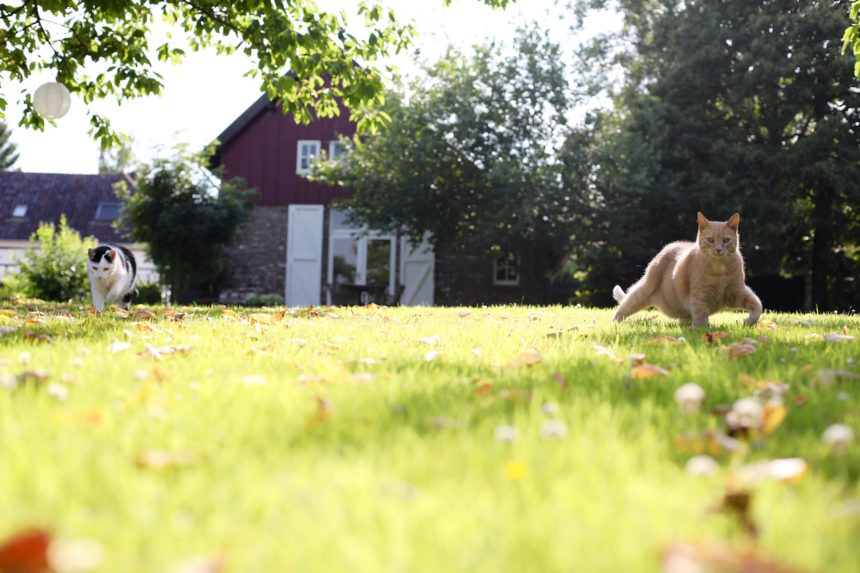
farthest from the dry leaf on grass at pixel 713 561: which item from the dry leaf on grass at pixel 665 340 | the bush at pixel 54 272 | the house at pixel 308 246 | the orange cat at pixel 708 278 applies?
the house at pixel 308 246

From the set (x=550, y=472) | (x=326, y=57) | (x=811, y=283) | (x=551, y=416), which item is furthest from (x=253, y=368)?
(x=811, y=283)

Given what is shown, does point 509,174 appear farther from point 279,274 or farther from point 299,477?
point 299,477

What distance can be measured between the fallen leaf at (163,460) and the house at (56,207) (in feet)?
113

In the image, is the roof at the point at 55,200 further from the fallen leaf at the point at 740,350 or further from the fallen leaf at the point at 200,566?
the fallen leaf at the point at 200,566

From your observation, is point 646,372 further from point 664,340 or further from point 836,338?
point 836,338

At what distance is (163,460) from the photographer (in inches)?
66.5

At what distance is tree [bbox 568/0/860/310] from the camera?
18.2m

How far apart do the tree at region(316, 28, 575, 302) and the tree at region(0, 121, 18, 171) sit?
39161 millimetres

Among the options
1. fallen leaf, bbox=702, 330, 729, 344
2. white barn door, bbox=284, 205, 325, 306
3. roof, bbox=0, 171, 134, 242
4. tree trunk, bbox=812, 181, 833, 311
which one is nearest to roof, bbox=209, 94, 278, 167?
white barn door, bbox=284, 205, 325, 306

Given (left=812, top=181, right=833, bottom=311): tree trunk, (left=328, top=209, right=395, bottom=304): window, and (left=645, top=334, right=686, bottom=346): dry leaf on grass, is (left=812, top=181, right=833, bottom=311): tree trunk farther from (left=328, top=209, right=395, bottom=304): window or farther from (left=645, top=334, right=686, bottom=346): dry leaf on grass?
(left=645, top=334, right=686, bottom=346): dry leaf on grass

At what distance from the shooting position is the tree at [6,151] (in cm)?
4819

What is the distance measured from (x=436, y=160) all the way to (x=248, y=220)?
6.35 metres

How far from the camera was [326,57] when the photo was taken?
9.05m

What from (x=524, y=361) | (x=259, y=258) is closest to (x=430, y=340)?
(x=524, y=361)
